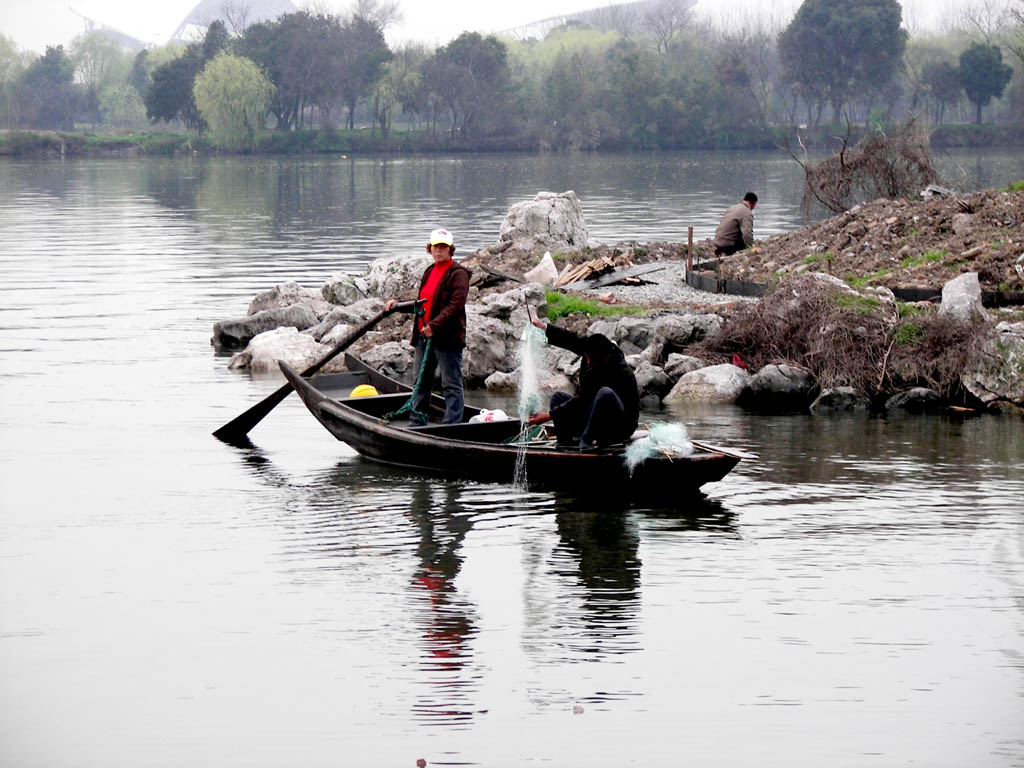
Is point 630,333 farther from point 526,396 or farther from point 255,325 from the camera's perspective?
point 255,325

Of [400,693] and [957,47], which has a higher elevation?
[957,47]

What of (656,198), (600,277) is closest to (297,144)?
(656,198)

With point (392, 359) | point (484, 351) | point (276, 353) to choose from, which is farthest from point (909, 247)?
point (276, 353)

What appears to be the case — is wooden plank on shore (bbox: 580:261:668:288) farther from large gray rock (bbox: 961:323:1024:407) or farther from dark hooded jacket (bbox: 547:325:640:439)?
dark hooded jacket (bbox: 547:325:640:439)

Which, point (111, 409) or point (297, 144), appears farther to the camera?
point (297, 144)

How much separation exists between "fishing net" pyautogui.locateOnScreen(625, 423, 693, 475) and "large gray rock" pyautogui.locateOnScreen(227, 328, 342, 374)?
839cm

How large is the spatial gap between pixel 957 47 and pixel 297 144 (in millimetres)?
65906

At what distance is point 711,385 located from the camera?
1806 cm

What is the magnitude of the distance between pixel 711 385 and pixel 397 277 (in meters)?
8.63

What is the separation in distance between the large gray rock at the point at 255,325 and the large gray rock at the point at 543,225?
7.01 metres

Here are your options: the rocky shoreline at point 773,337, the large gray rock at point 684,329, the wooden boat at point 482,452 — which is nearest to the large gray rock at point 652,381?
→ the rocky shoreline at point 773,337

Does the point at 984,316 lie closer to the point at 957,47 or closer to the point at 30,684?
the point at 30,684

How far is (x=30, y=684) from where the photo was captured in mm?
8781

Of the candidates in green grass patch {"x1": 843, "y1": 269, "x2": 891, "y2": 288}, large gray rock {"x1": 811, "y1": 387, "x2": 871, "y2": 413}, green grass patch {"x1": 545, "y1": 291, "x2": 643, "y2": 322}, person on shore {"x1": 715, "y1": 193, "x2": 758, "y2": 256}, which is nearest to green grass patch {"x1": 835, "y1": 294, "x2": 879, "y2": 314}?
large gray rock {"x1": 811, "y1": 387, "x2": 871, "y2": 413}
